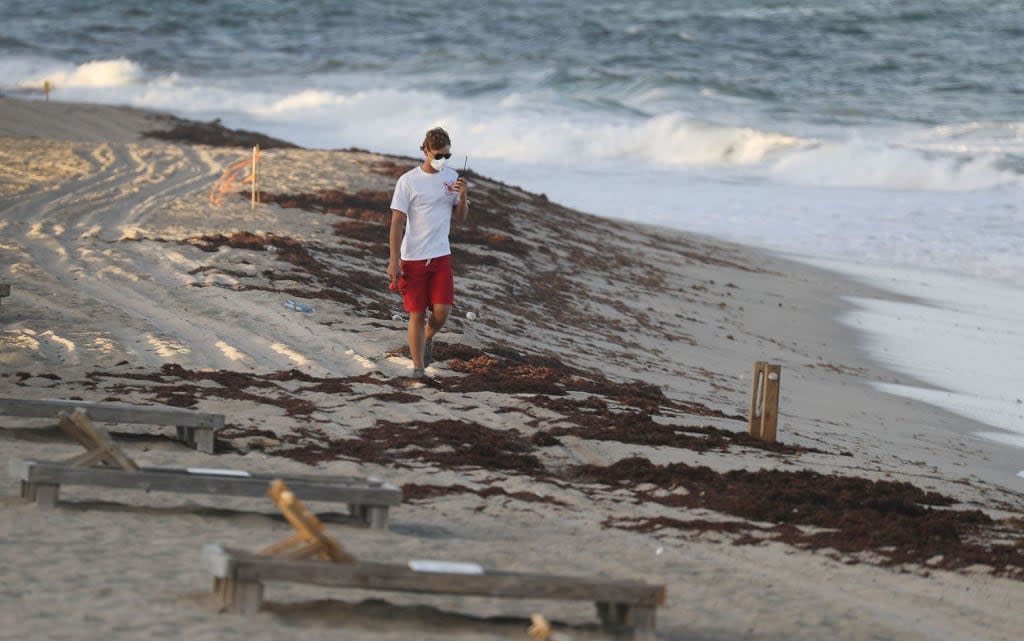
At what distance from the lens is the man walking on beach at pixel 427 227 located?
842 cm

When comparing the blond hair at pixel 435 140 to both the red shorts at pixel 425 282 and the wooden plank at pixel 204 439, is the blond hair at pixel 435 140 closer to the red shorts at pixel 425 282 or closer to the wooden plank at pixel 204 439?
the red shorts at pixel 425 282

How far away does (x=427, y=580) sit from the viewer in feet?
14.9

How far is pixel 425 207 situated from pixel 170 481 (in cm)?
321

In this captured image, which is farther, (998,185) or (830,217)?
(998,185)

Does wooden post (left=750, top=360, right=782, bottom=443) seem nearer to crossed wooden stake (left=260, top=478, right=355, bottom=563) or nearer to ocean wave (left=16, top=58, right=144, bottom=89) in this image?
crossed wooden stake (left=260, top=478, right=355, bottom=563)

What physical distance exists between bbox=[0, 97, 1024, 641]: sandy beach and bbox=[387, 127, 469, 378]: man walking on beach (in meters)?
0.66

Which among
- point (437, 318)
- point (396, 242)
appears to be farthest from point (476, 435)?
point (396, 242)

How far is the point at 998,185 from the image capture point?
31.7 m

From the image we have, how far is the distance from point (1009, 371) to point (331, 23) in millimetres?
50470

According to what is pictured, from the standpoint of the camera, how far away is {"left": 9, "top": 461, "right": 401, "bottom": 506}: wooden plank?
5746 millimetres

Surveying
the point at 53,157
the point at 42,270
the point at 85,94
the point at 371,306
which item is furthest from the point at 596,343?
the point at 85,94

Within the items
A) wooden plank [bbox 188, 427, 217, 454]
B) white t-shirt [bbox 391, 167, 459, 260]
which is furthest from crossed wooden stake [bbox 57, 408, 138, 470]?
white t-shirt [bbox 391, 167, 459, 260]

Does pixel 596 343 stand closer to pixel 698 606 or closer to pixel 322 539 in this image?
pixel 698 606

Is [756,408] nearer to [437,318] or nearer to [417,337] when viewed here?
[437,318]
